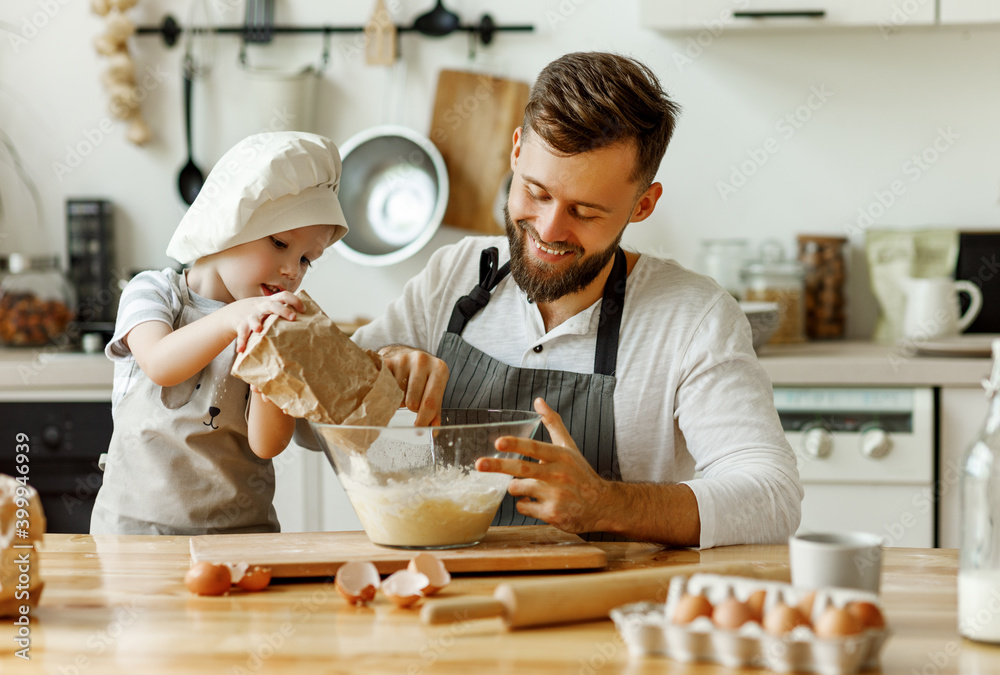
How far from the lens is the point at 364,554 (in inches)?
44.2

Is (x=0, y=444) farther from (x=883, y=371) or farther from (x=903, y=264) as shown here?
(x=903, y=264)

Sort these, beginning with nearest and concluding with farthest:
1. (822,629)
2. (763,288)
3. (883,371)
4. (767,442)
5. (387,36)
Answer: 1. (822,629)
2. (767,442)
3. (883,371)
4. (763,288)
5. (387,36)

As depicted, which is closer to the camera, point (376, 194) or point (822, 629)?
point (822, 629)

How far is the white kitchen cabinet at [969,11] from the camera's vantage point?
2.48 meters

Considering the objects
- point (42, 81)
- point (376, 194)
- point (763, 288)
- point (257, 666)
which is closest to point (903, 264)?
point (763, 288)

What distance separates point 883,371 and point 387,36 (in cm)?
165

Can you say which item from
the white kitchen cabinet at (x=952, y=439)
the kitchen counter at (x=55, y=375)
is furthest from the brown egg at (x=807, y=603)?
the kitchen counter at (x=55, y=375)

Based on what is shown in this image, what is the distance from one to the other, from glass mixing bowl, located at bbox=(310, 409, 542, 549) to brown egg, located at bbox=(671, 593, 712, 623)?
0.35 metres

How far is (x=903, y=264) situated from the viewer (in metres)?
2.73

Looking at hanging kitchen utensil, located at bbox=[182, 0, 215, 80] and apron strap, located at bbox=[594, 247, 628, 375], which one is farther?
hanging kitchen utensil, located at bbox=[182, 0, 215, 80]

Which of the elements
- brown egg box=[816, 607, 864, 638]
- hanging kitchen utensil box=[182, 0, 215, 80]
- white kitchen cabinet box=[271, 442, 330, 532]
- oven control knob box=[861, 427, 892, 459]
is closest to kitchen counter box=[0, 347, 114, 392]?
white kitchen cabinet box=[271, 442, 330, 532]

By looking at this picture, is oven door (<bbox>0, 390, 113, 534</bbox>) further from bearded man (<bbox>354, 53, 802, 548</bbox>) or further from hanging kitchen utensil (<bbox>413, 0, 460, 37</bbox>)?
Result: hanging kitchen utensil (<bbox>413, 0, 460, 37</bbox>)

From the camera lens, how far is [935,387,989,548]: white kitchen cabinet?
232 cm

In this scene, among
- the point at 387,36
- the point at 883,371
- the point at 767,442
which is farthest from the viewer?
the point at 387,36
